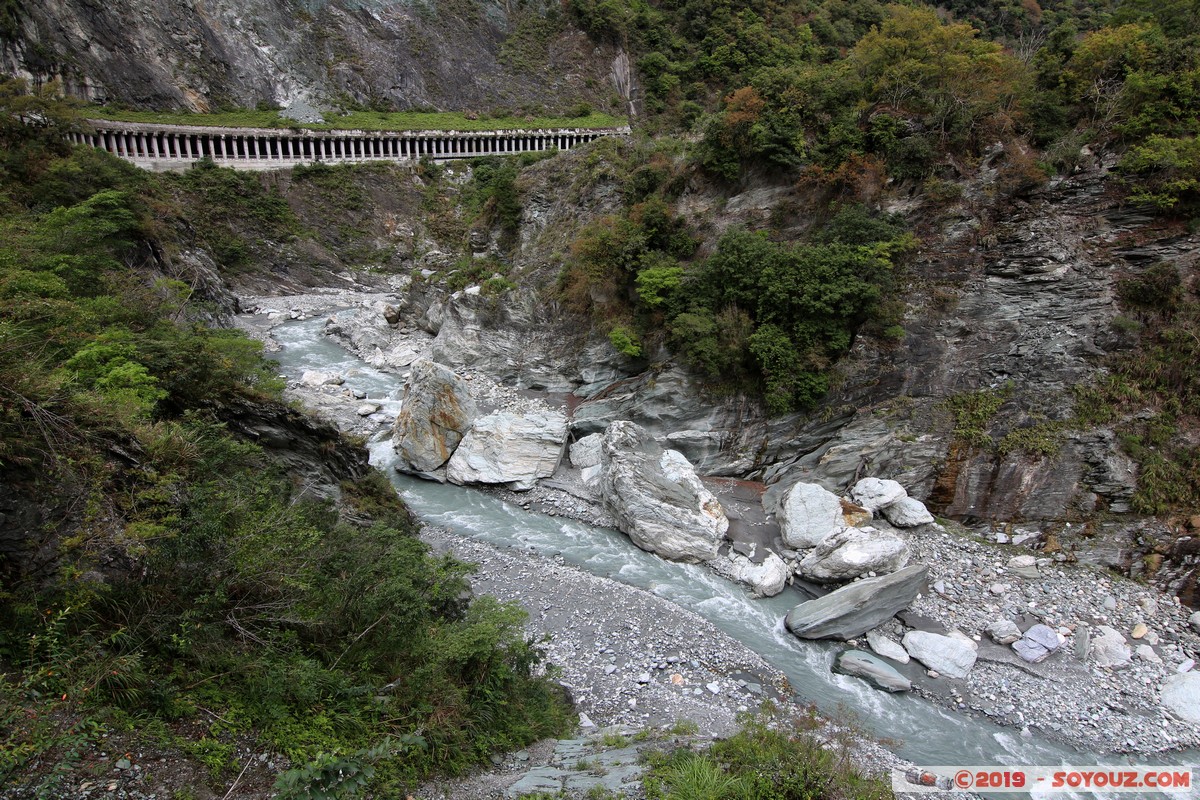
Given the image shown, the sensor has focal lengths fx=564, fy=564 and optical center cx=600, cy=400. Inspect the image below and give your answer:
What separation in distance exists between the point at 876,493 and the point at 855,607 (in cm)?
414

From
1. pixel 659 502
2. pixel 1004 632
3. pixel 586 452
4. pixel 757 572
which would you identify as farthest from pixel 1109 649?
pixel 586 452

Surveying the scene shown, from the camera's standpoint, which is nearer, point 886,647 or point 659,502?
point 886,647

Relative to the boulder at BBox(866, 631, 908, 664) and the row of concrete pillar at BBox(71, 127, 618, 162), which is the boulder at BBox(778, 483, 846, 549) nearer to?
the boulder at BBox(866, 631, 908, 664)

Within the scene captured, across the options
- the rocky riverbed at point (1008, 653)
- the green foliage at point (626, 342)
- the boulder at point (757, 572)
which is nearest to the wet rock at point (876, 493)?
the rocky riverbed at point (1008, 653)

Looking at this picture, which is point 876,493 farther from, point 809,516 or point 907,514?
point 809,516

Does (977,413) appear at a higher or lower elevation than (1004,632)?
higher

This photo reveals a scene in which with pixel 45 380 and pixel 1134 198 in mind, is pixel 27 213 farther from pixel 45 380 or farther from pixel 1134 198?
Result: pixel 1134 198

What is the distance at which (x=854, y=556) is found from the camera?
13.8 metres

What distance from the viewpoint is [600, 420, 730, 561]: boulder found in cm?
1535

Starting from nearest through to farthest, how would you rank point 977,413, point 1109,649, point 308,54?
1. point 1109,649
2. point 977,413
3. point 308,54

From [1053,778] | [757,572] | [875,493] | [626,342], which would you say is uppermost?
[626,342]

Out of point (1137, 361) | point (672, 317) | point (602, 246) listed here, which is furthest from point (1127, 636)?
point (602, 246)

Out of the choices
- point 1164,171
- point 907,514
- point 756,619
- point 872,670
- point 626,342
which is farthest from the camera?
point 626,342

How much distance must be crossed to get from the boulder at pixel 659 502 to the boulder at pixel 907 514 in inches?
178
